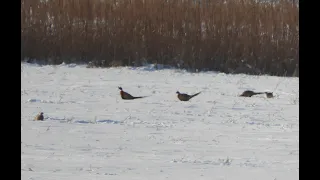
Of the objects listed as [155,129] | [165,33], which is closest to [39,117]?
[155,129]

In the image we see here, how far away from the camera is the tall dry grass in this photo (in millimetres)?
16875

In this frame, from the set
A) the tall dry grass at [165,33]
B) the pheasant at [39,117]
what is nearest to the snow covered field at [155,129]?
the pheasant at [39,117]

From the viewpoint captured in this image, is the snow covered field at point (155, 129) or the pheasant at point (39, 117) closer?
the snow covered field at point (155, 129)

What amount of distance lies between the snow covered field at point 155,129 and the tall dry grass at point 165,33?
6.04 feet

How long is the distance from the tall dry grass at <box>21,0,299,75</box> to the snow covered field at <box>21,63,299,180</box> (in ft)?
6.04

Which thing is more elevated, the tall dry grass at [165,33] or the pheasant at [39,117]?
the pheasant at [39,117]

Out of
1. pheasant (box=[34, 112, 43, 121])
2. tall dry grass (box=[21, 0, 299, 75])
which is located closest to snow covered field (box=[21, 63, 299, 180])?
pheasant (box=[34, 112, 43, 121])

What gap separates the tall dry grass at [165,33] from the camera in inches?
664

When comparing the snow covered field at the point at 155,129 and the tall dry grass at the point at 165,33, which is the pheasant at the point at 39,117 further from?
the tall dry grass at the point at 165,33

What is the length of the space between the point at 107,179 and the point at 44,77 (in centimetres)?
876

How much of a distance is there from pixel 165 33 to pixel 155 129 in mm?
8709

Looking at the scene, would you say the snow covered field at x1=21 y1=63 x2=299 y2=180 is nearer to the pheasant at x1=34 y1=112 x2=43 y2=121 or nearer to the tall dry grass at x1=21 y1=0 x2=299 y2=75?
the pheasant at x1=34 y1=112 x2=43 y2=121

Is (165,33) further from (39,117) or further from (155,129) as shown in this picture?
(155,129)
